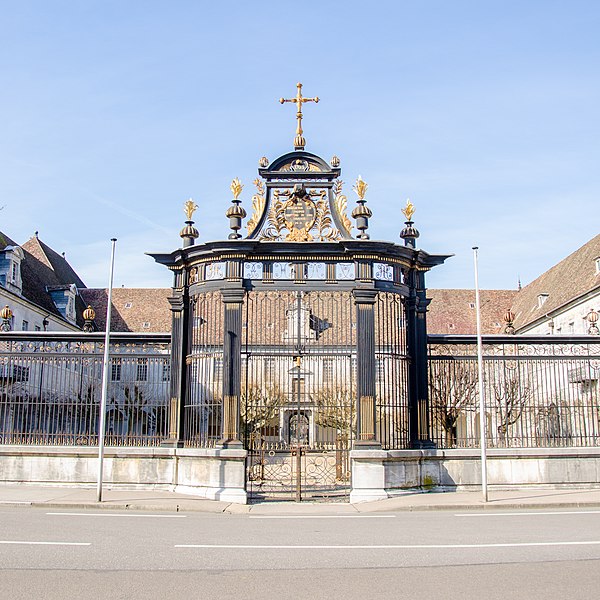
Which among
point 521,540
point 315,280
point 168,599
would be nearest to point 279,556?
point 168,599

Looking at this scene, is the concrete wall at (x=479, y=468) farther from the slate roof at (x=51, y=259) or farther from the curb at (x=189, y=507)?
the slate roof at (x=51, y=259)

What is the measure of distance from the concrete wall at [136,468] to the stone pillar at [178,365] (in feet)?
1.75

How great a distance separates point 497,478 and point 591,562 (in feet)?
31.7

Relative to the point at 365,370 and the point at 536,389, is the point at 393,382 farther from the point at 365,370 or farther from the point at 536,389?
the point at 536,389

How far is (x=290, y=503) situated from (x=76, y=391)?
661 centimetres

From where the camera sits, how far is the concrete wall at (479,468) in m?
16.9

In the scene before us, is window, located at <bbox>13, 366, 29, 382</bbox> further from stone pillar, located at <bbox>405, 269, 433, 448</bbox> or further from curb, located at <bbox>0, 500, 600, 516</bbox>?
stone pillar, located at <bbox>405, 269, 433, 448</bbox>

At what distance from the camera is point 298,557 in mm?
9070

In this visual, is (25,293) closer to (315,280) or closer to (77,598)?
(315,280)

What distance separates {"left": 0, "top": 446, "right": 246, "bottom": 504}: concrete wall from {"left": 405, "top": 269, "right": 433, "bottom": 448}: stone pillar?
14.3ft

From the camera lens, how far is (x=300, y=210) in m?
17.8

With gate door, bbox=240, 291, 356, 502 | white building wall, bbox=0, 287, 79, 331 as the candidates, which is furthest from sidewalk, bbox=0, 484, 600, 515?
white building wall, bbox=0, 287, 79, 331

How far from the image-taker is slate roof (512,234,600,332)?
42.8m

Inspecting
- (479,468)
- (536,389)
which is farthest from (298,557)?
(536,389)
